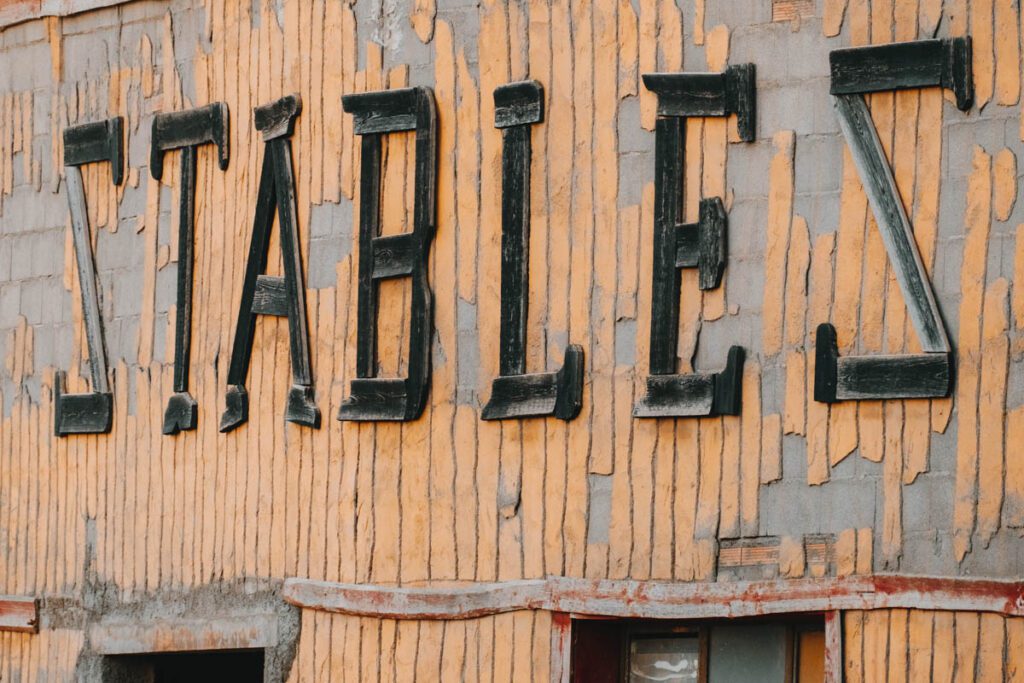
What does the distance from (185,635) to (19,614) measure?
1.44 metres

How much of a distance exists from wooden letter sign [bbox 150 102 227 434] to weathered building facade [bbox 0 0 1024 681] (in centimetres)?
2

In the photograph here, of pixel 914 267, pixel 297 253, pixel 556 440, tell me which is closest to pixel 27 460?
pixel 297 253

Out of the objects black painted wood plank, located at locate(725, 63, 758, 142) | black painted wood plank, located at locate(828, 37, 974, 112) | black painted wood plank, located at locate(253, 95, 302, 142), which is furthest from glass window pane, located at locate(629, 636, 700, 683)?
black painted wood plank, located at locate(253, 95, 302, 142)

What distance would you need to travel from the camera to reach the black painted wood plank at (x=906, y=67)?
28.6 feet

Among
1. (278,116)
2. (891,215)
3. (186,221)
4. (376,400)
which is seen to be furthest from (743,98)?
(186,221)

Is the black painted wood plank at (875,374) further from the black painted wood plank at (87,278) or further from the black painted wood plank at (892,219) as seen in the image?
the black painted wood plank at (87,278)

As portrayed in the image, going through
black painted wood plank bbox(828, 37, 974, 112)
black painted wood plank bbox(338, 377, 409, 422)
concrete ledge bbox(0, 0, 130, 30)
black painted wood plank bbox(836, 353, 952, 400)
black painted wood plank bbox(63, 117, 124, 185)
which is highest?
concrete ledge bbox(0, 0, 130, 30)

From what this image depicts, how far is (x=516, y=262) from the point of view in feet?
32.1

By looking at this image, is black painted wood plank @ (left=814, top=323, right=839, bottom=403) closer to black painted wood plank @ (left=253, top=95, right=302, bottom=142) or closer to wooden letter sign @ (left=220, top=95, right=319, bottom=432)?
wooden letter sign @ (left=220, top=95, right=319, bottom=432)

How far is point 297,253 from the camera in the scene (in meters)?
10.6

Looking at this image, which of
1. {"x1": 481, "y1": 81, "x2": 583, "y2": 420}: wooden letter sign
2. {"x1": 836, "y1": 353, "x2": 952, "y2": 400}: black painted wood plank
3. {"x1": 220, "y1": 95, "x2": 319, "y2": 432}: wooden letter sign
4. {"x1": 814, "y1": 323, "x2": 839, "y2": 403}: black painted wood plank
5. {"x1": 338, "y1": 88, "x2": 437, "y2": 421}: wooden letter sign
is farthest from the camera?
{"x1": 220, "y1": 95, "x2": 319, "y2": 432}: wooden letter sign

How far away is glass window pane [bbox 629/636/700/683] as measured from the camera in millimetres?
9500

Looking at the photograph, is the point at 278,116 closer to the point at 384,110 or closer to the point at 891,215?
the point at 384,110

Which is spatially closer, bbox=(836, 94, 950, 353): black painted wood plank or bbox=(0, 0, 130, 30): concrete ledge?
bbox=(836, 94, 950, 353): black painted wood plank
